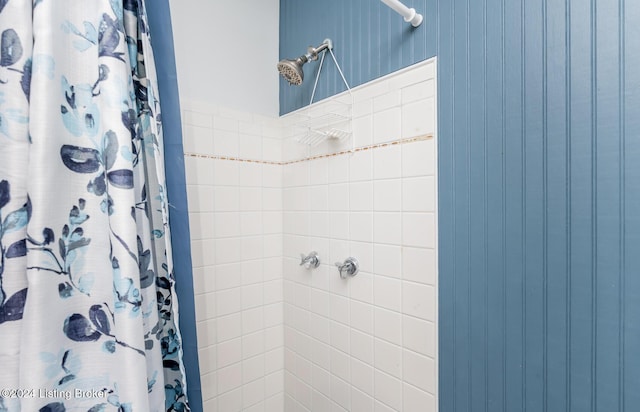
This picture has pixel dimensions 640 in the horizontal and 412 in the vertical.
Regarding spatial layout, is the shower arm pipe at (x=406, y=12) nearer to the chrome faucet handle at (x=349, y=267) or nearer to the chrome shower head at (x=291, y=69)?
the chrome shower head at (x=291, y=69)

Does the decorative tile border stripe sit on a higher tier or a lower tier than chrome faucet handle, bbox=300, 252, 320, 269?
higher

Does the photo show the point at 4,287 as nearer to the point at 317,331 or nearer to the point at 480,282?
the point at 317,331

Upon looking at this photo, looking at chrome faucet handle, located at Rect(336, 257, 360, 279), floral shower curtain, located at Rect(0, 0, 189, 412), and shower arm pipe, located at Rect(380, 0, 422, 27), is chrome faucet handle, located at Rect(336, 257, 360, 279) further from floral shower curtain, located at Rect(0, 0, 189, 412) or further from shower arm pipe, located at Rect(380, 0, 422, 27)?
shower arm pipe, located at Rect(380, 0, 422, 27)

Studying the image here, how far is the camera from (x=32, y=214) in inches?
26.8

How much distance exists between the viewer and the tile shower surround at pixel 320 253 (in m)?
1.03

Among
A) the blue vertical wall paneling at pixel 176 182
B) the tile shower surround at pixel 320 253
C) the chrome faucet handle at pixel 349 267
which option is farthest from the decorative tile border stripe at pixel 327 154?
the chrome faucet handle at pixel 349 267

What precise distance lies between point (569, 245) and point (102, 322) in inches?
47.8

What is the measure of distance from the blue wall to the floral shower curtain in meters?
0.92

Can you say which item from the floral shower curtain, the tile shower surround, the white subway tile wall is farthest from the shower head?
the floral shower curtain

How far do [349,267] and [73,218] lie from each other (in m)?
0.92

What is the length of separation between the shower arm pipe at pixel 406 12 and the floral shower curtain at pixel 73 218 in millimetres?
767

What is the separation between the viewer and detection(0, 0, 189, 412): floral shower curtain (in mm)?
678

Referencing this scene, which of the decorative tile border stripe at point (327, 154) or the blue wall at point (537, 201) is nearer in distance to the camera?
the blue wall at point (537, 201)

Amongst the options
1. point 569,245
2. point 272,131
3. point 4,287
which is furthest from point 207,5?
point 569,245
